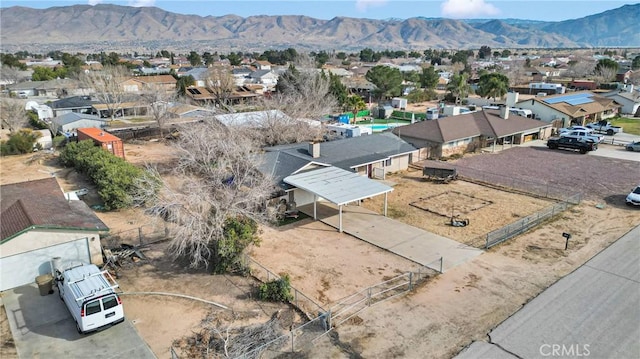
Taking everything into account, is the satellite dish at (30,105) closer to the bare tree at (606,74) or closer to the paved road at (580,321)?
the paved road at (580,321)

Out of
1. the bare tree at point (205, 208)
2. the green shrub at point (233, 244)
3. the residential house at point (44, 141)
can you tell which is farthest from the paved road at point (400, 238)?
the residential house at point (44, 141)

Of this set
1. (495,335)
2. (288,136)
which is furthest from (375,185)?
(288,136)

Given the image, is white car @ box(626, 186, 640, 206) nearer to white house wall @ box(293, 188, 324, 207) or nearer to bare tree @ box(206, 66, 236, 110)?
white house wall @ box(293, 188, 324, 207)

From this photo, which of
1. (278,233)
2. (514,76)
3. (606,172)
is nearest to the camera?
(278,233)

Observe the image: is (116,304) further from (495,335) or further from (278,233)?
(495,335)

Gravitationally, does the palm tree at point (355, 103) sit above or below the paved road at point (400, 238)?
above
